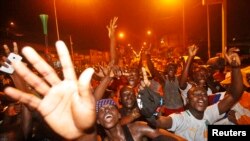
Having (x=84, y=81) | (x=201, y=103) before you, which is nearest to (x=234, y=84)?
(x=201, y=103)

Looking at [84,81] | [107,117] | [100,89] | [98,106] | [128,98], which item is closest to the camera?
[84,81]

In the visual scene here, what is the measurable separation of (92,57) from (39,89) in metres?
28.1

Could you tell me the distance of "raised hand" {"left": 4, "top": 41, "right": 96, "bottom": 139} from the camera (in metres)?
2.34

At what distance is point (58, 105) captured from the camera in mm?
2451

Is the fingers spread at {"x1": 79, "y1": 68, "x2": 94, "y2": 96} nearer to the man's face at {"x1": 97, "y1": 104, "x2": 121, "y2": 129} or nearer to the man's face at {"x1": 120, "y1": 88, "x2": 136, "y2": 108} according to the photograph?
the man's face at {"x1": 97, "y1": 104, "x2": 121, "y2": 129}

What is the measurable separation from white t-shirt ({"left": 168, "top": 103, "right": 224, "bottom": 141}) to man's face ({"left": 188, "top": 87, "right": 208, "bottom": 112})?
0.35ft

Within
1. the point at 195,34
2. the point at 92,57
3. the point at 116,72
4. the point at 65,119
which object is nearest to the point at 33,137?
the point at 116,72

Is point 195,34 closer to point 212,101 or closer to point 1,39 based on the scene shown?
point 1,39

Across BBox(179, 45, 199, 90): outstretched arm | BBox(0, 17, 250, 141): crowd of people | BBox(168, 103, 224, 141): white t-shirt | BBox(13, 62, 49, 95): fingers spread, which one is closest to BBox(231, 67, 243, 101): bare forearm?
BBox(0, 17, 250, 141): crowd of people

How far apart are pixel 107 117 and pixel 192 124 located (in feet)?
3.91

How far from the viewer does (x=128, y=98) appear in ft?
16.7

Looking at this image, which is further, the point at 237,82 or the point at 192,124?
the point at 237,82

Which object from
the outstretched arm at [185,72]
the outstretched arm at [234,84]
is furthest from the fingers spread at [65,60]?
the outstretched arm at [185,72]

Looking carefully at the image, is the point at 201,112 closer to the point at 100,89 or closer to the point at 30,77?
the point at 100,89
